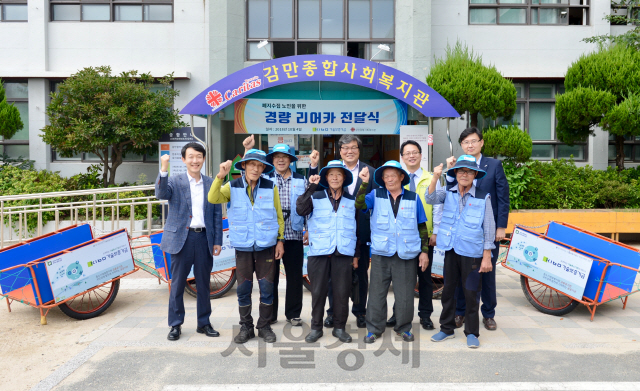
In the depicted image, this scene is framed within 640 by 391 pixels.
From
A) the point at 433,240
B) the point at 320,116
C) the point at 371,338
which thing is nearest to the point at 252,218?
the point at 371,338

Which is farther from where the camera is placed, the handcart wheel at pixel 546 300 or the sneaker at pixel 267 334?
the handcart wheel at pixel 546 300

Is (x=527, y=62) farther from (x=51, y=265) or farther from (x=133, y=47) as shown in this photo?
(x=51, y=265)

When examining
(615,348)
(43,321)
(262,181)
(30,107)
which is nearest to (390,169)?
(262,181)

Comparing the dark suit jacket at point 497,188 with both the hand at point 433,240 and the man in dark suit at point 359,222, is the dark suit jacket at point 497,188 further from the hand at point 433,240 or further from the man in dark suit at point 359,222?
the man in dark suit at point 359,222

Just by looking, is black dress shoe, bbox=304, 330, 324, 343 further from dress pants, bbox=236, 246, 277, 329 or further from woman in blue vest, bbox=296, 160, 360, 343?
dress pants, bbox=236, 246, 277, 329

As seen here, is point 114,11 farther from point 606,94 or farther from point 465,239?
point 606,94

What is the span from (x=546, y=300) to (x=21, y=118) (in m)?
13.4

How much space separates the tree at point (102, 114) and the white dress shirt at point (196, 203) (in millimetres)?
6470

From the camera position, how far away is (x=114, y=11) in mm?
12711

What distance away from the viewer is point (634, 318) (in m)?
5.23

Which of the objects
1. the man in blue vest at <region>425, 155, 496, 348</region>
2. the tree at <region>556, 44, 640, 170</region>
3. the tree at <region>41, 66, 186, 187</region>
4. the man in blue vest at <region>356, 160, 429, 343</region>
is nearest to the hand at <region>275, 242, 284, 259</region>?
the man in blue vest at <region>356, 160, 429, 343</region>

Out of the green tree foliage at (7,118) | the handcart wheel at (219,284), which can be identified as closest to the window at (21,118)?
the green tree foliage at (7,118)

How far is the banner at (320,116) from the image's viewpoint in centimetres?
879

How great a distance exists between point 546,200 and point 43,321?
9241mm
